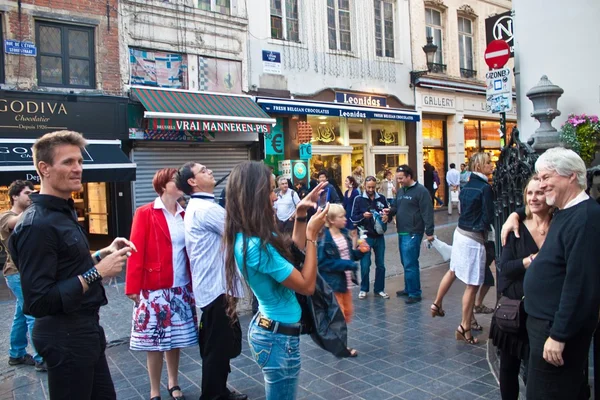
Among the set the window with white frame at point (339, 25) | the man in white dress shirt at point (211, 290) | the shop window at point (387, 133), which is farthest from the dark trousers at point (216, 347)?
the shop window at point (387, 133)

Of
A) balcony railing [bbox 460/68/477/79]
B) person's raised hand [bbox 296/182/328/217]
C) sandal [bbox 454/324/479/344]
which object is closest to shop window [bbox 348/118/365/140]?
balcony railing [bbox 460/68/477/79]

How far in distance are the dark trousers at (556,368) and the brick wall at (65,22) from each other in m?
11.3

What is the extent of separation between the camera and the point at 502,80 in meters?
7.55

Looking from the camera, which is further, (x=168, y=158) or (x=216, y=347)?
(x=168, y=158)

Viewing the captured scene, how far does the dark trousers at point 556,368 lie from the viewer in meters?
2.63

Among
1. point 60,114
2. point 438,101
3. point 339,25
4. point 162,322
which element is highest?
point 339,25

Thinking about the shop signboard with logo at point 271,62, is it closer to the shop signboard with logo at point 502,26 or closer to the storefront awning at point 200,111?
the storefront awning at point 200,111

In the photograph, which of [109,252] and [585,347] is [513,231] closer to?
[585,347]


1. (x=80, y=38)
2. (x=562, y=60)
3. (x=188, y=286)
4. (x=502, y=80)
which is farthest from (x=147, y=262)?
(x=80, y=38)

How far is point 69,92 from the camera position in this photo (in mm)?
11445

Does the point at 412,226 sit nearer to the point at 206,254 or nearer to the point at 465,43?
the point at 206,254

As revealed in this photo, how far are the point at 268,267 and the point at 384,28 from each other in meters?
17.3

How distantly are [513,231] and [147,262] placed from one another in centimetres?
283

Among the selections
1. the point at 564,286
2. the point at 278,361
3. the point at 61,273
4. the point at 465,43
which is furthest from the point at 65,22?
the point at 465,43
